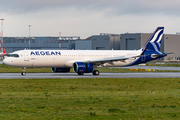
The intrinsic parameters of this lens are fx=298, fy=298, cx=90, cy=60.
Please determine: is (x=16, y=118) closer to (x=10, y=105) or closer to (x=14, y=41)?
(x=10, y=105)

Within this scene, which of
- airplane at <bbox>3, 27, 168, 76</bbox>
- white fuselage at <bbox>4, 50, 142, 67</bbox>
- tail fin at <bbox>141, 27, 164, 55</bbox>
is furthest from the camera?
tail fin at <bbox>141, 27, 164, 55</bbox>

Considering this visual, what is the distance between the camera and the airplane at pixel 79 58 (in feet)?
147

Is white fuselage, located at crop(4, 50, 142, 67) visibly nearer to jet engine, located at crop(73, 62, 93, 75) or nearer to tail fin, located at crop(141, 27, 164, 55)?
jet engine, located at crop(73, 62, 93, 75)

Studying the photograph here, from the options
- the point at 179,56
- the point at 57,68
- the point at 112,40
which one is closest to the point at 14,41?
the point at 112,40

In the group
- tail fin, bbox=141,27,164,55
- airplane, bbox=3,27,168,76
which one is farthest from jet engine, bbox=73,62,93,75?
tail fin, bbox=141,27,164,55

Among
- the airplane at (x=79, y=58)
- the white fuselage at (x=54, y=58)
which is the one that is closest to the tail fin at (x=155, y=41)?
the airplane at (x=79, y=58)

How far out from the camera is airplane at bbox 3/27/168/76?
44950mm

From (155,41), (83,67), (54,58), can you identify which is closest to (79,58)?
(83,67)

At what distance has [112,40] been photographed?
14100cm

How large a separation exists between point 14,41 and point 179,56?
336ft

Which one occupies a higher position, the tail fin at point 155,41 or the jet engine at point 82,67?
the tail fin at point 155,41

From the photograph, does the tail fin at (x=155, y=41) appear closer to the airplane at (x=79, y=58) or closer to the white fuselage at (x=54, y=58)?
the airplane at (x=79, y=58)

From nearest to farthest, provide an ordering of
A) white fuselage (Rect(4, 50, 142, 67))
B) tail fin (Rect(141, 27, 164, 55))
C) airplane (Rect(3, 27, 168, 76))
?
white fuselage (Rect(4, 50, 142, 67))
airplane (Rect(3, 27, 168, 76))
tail fin (Rect(141, 27, 164, 55))

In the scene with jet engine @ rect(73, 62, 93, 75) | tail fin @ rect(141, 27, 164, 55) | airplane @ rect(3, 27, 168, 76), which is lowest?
jet engine @ rect(73, 62, 93, 75)
